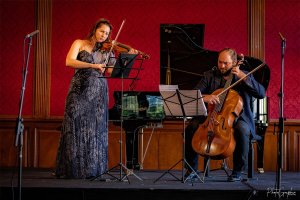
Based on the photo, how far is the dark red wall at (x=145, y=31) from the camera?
6891 millimetres

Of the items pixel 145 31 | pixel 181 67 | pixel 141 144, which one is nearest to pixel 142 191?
pixel 181 67

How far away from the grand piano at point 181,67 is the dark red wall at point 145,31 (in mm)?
780

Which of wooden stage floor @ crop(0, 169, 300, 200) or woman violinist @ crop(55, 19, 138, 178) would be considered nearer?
wooden stage floor @ crop(0, 169, 300, 200)

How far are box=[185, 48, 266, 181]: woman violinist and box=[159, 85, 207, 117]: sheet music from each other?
0.17 metres

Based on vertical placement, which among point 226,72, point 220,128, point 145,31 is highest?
point 145,31

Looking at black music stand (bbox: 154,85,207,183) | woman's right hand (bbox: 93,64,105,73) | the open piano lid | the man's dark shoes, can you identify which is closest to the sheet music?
black music stand (bbox: 154,85,207,183)

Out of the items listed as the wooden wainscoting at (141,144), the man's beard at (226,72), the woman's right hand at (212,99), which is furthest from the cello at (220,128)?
the wooden wainscoting at (141,144)

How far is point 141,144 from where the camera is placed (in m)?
6.93

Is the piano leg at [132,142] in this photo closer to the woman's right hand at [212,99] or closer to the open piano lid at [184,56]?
the open piano lid at [184,56]

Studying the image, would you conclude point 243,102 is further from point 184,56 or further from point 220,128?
point 184,56

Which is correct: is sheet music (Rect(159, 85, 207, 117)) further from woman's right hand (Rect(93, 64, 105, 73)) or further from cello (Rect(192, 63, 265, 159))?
woman's right hand (Rect(93, 64, 105, 73))

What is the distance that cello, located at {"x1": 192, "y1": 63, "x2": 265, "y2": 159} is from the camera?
4395 mm

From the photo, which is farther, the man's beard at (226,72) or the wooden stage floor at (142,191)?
the man's beard at (226,72)

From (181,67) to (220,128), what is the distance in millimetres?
1733
